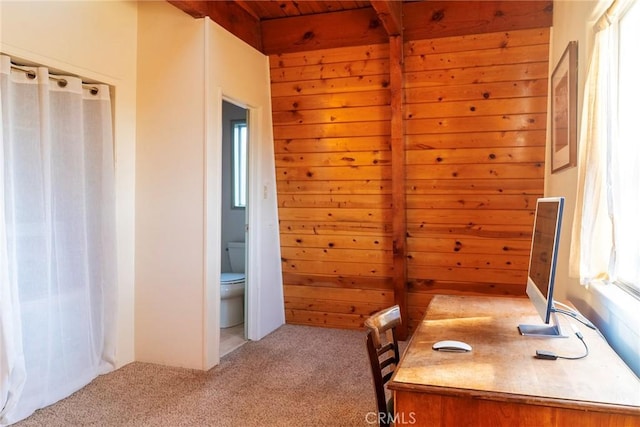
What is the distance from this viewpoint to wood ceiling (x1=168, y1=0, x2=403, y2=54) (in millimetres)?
3338

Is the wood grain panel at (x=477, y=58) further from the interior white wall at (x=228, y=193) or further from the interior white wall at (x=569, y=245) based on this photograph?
the interior white wall at (x=228, y=193)

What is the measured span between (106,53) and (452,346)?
2.69 metres

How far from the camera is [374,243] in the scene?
3.74 meters

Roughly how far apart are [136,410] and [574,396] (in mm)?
2131

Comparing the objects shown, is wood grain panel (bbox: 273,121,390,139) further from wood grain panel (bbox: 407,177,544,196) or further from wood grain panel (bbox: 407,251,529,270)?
wood grain panel (bbox: 407,251,529,270)

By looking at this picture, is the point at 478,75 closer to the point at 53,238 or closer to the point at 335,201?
the point at 335,201

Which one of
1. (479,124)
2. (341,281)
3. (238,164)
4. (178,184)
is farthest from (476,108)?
(238,164)

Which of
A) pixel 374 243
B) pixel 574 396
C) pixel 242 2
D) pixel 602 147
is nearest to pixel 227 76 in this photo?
pixel 242 2

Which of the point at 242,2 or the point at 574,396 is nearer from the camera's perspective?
the point at 574,396

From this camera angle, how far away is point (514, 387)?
1162mm

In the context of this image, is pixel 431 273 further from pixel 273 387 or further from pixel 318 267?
pixel 273 387

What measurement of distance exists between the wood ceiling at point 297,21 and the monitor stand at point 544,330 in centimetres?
225

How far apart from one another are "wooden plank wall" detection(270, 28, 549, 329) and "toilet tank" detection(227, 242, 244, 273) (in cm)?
73

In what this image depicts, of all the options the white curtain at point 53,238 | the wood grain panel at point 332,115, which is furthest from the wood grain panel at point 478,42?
the white curtain at point 53,238
